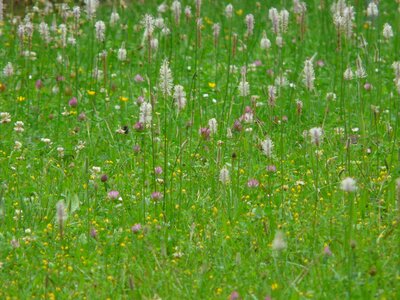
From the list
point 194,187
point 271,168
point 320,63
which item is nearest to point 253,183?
point 271,168

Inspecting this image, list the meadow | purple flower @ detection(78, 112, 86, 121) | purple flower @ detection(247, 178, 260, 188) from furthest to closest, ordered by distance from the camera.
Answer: purple flower @ detection(78, 112, 86, 121) → purple flower @ detection(247, 178, 260, 188) → the meadow

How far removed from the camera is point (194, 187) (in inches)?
182

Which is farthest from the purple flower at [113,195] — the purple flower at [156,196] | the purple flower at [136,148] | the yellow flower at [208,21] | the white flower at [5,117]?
Result: the yellow flower at [208,21]

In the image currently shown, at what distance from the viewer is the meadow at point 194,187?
355 centimetres

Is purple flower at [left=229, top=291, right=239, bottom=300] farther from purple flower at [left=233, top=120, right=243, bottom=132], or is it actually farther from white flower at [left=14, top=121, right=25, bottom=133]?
white flower at [left=14, top=121, right=25, bottom=133]

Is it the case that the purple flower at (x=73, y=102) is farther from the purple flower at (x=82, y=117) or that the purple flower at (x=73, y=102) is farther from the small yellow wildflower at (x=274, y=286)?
the small yellow wildflower at (x=274, y=286)

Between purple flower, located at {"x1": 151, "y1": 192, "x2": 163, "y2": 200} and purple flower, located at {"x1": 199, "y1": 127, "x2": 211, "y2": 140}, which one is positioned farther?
purple flower, located at {"x1": 199, "y1": 127, "x2": 211, "y2": 140}

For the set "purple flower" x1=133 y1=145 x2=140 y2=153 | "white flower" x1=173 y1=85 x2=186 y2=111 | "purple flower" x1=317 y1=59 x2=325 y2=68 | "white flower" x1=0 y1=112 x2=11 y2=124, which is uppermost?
"white flower" x1=173 y1=85 x2=186 y2=111

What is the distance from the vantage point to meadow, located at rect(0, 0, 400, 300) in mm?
3551

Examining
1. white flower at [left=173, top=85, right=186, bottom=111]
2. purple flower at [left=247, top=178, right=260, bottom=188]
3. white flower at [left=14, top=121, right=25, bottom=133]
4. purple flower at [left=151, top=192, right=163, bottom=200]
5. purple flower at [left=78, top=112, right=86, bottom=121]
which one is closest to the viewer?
purple flower at [left=151, top=192, right=163, bottom=200]

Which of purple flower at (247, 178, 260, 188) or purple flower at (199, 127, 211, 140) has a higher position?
purple flower at (199, 127, 211, 140)

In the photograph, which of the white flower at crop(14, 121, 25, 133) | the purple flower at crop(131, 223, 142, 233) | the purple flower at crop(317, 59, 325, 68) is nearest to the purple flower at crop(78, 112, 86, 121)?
the white flower at crop(14, 121, 25, 133)

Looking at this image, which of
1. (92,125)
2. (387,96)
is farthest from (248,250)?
(387,96)

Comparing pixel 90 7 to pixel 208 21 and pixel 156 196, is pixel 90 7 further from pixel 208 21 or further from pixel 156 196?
pixel 208 21
